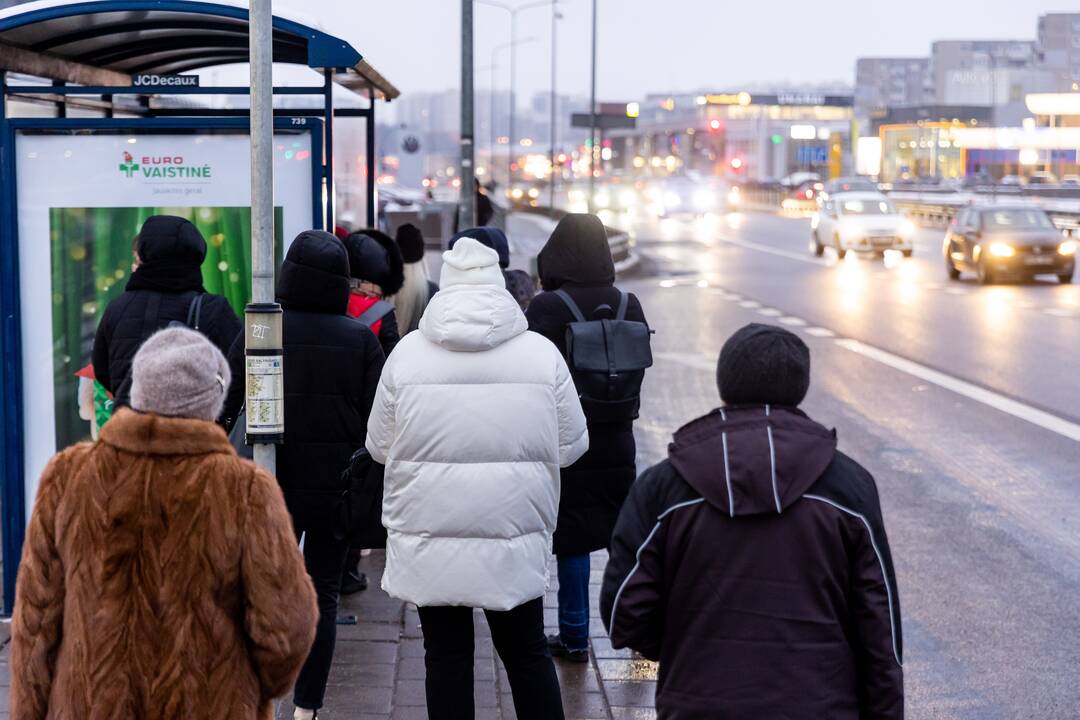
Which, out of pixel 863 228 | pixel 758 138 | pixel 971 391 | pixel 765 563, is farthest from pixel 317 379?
pixel 758 138

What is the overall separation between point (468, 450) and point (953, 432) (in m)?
8.67

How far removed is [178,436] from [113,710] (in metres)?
0.58

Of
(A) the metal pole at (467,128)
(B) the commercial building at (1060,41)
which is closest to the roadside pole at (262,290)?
(A) the metal pole at (467,128)

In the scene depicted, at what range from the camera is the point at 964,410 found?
13.4m

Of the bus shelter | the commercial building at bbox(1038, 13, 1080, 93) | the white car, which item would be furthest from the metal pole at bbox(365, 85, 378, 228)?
the commercial building at bbox(1038, 13, 1080, 93)

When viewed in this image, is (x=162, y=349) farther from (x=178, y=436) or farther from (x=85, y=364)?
(x=85, y=364)

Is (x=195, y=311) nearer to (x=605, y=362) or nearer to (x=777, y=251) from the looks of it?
(x=605, y=362)

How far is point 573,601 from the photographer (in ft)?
19.9

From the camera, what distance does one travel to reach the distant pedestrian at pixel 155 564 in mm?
3219

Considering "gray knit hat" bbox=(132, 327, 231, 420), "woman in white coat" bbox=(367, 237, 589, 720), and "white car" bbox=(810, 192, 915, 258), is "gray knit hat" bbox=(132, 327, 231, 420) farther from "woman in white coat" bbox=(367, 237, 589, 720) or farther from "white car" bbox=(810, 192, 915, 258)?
"white car" bbox=(810, 192, 915, 258)

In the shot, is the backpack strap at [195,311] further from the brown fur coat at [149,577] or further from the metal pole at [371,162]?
the metal pole at [371,162]

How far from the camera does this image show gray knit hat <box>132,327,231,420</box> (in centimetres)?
323

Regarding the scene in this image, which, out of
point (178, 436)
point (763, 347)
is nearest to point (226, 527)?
point (178, 436)

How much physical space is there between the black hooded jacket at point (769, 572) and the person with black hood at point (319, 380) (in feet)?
6.55
